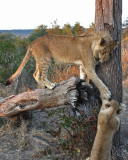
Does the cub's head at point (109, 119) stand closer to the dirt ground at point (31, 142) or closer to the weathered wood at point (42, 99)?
the weathered wood at point (42, 99)

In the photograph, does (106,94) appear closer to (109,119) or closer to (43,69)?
(109,119)

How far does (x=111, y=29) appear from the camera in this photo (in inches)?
171

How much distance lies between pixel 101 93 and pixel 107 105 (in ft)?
3.55

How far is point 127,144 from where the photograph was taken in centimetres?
498

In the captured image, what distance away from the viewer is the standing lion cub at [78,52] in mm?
4520

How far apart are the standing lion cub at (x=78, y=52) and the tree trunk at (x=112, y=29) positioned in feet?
0.41

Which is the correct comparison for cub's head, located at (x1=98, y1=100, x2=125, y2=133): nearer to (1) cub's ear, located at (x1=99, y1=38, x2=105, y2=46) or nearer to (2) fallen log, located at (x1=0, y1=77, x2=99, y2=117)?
(2) fallen log, located at (x1=0, y1=77, x2=99, y2=117)

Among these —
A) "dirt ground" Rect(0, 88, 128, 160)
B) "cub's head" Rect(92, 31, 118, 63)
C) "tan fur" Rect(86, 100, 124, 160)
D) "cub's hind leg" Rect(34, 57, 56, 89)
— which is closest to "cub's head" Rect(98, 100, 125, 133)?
"tan fur" Rect(86, 100, 124, 160)

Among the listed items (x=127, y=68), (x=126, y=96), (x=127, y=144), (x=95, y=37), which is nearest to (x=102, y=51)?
(x=95, y=37)

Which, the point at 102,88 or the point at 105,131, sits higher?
the point at 102,88

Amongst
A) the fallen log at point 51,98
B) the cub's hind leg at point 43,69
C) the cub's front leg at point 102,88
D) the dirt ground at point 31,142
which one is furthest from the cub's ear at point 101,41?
the dirt ground at point 31,142

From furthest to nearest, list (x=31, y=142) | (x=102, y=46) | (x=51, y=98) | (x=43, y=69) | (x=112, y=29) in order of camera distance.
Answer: (x=43, y=69)
(x=31, y=142)
(x=51, y=98)
(x=102, y=46)
(x=112, y=29)

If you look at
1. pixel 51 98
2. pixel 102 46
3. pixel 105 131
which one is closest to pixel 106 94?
pixel 102 46

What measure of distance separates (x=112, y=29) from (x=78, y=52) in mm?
1080
